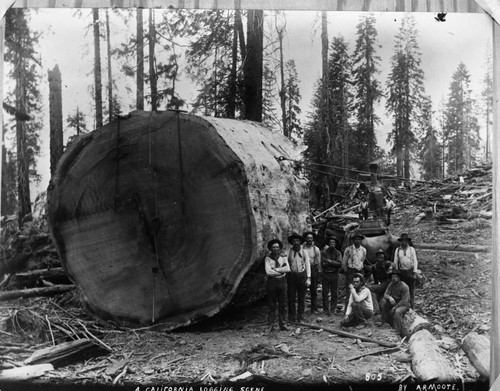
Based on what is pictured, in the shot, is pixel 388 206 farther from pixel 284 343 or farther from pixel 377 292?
pixel 284 343

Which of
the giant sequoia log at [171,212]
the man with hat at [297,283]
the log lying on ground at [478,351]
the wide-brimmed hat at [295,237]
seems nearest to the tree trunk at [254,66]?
the giant sequoia log at [171,212]

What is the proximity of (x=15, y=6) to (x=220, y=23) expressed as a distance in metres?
1.39

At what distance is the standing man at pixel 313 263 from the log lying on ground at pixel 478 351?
3.43 feet

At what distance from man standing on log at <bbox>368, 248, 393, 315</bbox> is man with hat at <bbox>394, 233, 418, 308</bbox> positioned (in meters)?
0.08

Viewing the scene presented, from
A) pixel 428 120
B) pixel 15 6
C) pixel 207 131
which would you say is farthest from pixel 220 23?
pixel 428 120

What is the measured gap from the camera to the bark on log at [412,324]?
3.57 meters

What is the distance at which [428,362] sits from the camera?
346cm

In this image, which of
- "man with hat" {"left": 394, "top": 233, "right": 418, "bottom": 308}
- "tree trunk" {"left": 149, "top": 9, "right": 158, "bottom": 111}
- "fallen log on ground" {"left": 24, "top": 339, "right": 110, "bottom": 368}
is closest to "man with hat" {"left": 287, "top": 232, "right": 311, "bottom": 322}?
"man with hat" {"left": 394, "top": 233, "right": 418, "bottom": 308}

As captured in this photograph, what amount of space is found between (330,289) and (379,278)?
0.35m

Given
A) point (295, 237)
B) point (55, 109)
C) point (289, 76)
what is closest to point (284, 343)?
point (295, 237)

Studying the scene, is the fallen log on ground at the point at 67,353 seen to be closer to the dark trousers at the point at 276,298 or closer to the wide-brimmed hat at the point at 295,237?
the dark trousers at the point at 276,298

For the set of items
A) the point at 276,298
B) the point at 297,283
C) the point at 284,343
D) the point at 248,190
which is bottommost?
the point at 284,343

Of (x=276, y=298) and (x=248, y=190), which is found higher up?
(x=248, y=190)

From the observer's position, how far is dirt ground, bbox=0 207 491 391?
344cm
